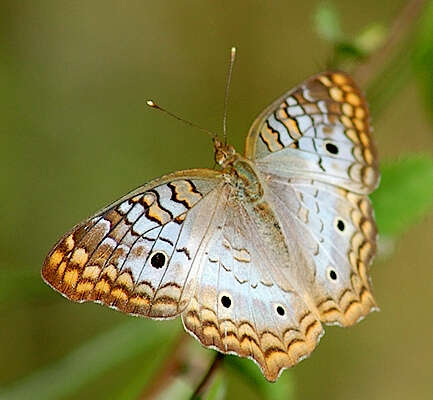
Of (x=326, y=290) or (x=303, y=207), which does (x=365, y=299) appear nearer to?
(x=326, y=290)

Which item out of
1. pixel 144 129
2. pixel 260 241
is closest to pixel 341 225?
pixel 260 241

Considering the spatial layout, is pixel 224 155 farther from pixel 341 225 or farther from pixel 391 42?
pixel 391 42

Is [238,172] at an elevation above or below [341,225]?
above

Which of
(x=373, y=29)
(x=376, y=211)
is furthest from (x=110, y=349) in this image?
(x=373, y=29)

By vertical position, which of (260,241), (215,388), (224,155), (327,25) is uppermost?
(327,25)

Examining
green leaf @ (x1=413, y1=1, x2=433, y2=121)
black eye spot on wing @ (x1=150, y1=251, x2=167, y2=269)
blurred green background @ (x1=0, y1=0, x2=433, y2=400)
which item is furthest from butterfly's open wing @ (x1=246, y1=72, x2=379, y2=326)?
blurred green background @ (x1=0, y1=0, x2=433, y2=400)

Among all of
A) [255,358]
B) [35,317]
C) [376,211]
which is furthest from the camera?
[35,317]

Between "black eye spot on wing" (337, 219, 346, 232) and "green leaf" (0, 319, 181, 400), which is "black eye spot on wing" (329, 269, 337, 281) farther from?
"green leaf" (0, 319, 181, 400)

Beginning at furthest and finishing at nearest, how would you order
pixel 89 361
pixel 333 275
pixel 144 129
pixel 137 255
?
pixel 144 129
pixel 89 361
pixel 333 275
pixel 137 255
